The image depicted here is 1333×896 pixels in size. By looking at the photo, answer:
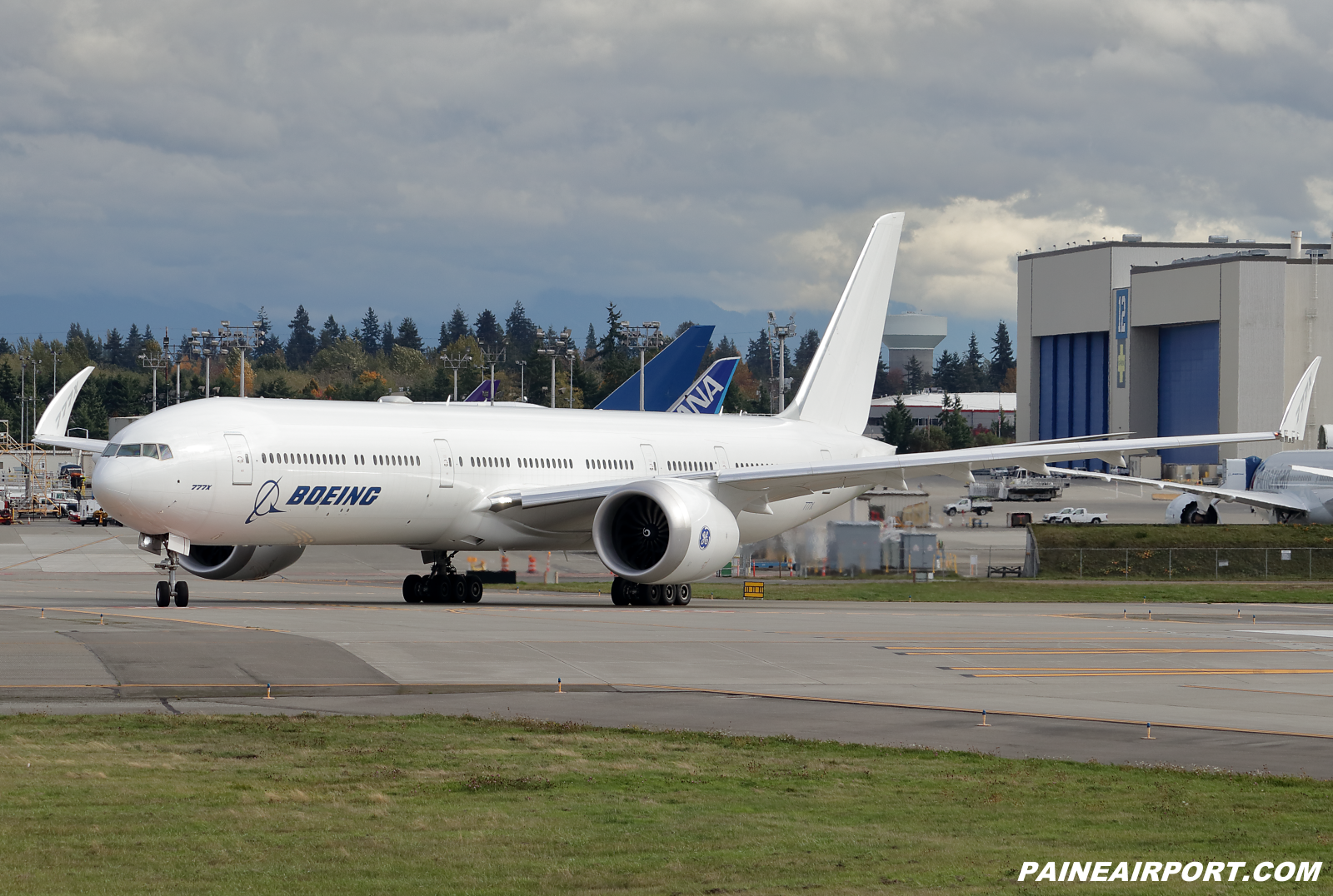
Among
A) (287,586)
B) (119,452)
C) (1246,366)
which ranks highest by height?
(1246,366)

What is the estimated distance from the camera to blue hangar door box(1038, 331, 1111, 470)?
150875 millimetres

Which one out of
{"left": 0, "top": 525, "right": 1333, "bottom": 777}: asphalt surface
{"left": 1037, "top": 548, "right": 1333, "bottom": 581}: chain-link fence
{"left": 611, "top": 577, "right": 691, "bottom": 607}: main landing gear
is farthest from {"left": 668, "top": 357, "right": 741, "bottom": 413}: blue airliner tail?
{"left": 0, "top": 525, "right": 1333, "bottom": 777}: asphalt surface

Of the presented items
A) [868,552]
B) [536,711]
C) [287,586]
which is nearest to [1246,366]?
[868,552]

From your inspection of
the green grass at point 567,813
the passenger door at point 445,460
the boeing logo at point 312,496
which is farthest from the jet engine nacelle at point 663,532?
the green grass at point 567,813

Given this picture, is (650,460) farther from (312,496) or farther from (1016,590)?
→ (1016,590)

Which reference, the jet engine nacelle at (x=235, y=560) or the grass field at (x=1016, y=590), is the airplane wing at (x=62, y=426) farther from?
the grass field at (x=1016, y=590)

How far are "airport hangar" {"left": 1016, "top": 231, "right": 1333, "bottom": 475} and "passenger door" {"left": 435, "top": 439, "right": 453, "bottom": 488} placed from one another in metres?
102

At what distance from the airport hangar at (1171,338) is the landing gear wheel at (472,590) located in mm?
100225

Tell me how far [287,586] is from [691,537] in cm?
1713

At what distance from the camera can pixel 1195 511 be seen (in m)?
81.3

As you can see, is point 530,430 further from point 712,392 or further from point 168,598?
point 712,392

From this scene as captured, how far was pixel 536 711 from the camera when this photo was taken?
55.8ft

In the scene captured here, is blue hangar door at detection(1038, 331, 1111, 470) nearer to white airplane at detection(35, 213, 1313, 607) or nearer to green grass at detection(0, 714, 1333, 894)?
white airplane at detection(35, 213, 1313, 607)

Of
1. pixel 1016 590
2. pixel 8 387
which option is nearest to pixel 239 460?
pixel 1016 590
